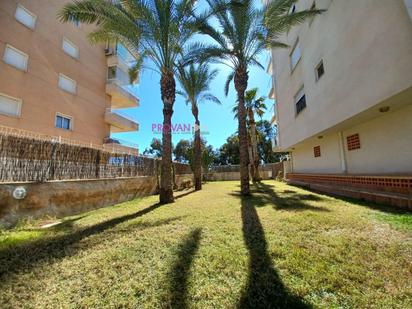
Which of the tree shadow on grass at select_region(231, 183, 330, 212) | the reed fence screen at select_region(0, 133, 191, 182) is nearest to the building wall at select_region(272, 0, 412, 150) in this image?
the tree shadow on grass at select_region(231, 183, 330, 212)

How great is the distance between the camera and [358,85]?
23.0 feet

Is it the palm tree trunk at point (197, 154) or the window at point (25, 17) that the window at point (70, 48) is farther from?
the palm tree trunk at point (197, 154)

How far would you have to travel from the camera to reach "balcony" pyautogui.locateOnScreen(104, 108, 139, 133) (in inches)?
707

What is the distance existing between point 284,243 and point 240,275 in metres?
1.35

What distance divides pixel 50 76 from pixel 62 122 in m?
2.93

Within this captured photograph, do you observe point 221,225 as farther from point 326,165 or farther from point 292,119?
point 292,119

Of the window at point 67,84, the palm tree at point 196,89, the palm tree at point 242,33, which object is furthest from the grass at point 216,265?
the window at point 67,84

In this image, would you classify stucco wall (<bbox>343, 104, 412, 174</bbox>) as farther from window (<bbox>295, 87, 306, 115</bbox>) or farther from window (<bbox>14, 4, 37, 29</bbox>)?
window (<bbox>14, 4, 37, 29</bbox>)

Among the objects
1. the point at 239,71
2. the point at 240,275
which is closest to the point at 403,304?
the point at 240,275

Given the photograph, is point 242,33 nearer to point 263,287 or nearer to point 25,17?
point 263,287

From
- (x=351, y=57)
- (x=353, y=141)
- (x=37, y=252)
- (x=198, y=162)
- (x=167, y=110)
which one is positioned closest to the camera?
(x=37, y=252)

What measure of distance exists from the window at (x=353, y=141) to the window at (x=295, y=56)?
649 cm

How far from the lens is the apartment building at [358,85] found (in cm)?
554

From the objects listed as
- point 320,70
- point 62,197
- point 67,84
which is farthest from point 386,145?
point 67,84
